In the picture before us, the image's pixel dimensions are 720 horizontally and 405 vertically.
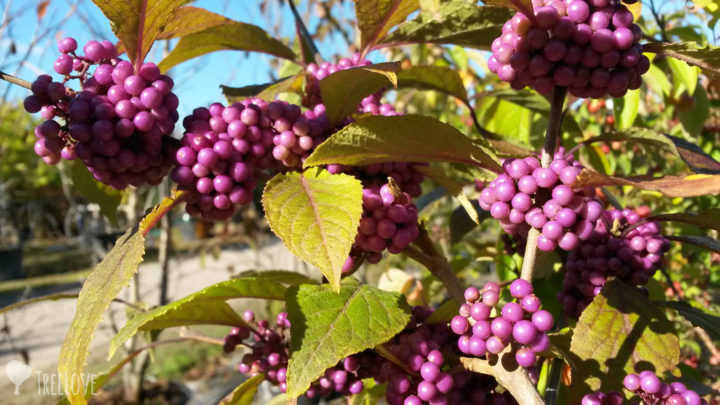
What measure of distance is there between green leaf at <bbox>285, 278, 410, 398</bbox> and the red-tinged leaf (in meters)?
0.28

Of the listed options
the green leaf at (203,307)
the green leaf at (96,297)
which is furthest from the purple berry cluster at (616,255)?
the green leaf at (96,297)

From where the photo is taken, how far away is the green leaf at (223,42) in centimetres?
98

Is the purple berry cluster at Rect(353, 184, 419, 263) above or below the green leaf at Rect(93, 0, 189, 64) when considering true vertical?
below

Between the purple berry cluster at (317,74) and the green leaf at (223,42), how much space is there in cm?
13

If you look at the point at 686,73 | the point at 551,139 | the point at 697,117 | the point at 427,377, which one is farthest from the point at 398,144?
the point at 697,117

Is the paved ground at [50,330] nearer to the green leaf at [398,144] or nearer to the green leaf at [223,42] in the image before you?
the green leaf at [223,42]

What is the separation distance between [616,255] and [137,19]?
80 cm

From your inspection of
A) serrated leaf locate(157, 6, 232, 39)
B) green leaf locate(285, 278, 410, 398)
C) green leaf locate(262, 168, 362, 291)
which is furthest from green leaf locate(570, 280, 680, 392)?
serrated leaf locate(157, 6, 232, 39)

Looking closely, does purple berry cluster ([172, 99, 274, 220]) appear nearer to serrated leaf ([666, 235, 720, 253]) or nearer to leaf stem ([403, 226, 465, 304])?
leaf stem ([403, 226, 465, 304])

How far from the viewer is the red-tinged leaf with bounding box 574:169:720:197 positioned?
49 centimetres

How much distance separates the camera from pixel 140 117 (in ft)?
2.15

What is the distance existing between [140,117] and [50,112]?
122 millimetres

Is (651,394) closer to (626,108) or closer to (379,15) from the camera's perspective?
(379,15)

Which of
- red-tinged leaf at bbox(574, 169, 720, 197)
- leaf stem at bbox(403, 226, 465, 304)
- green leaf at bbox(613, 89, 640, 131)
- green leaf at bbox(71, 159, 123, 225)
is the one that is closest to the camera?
red-tinged leaf at bbox(574, 169, 720, 197)
